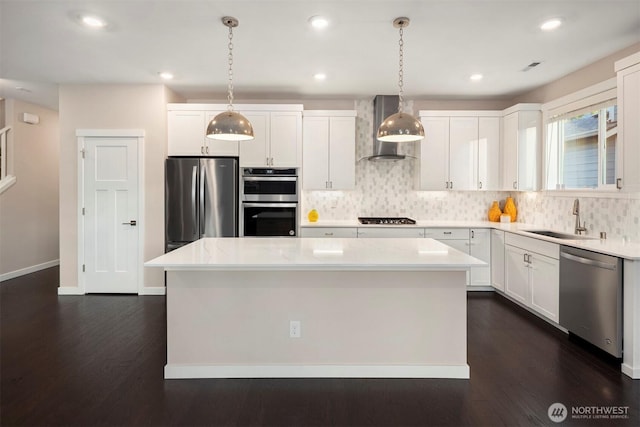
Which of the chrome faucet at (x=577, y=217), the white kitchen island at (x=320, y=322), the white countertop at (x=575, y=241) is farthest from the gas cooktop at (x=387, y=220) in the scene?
the white kitchen island at (x=320, y=322)

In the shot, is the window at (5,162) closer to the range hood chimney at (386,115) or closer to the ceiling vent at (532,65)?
the range hood chimney at (386,115)

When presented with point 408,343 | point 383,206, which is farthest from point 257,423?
point 383,206

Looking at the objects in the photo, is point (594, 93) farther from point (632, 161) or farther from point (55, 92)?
point (55, 92)

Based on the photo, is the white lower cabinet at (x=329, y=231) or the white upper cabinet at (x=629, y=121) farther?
the white lower cabinet at (x=329, y=231)

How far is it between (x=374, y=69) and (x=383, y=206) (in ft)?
6.76

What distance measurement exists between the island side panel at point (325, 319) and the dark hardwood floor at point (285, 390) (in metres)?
0.12

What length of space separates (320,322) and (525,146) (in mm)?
3647

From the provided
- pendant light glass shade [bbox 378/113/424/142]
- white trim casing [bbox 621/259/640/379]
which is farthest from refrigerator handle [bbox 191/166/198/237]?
white trim casing [bbox 621/259/640/379]

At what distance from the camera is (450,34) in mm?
3139

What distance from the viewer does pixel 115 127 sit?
4.64 m

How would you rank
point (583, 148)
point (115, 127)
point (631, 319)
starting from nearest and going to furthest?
point (631, 319) → point (583, 148) → point (115, 127)

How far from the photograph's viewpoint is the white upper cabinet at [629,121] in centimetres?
287

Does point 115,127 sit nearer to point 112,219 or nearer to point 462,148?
point 112,219

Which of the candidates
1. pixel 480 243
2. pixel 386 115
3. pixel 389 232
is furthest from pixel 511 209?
pixel 386 115
